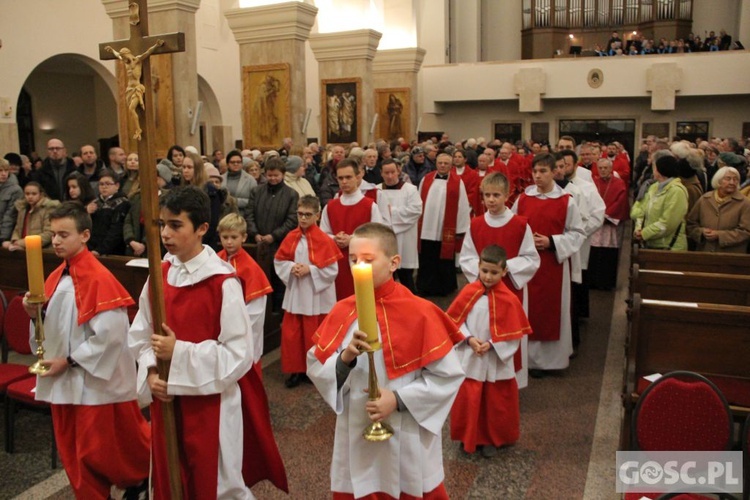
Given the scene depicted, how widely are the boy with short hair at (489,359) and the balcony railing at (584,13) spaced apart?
867 inches

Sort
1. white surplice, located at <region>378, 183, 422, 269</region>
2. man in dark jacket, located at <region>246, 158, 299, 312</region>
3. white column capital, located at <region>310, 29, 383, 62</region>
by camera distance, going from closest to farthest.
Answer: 1. man in dark jacket, located at <region>246, 158, 299, 312</region>
2. white surplice, located at <region>378, 183, 422, 269</region>
3. white column capital, located at <region>310, 29, 383, 62</region>

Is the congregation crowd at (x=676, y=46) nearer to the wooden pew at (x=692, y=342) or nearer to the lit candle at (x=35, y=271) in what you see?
the wooden pew at (x=692, y=342)

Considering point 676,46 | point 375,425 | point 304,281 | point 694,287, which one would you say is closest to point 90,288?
point 375,425

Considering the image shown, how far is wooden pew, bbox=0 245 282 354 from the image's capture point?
566 centimetres

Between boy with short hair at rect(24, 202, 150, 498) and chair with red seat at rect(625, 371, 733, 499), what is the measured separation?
2.56m

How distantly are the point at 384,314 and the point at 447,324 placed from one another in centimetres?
28

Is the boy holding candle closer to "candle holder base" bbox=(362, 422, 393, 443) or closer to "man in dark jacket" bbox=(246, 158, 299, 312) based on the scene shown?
"candle holder base" bbox=(362, 422, 393, 443)

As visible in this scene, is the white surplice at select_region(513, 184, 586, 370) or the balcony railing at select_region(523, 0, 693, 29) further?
the balcony railing at select_region(523, 0, 693, 29)

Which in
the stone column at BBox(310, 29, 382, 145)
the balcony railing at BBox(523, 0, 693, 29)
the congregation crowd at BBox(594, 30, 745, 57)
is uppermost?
the balcony railing at BBox(523, 0, 693, 29)

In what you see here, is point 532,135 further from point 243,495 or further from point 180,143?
point 243,495

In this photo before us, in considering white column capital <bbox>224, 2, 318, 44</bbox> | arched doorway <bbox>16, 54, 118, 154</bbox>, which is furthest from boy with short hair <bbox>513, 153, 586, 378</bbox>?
arched doorway <bbox>16, 54, 118, 154</bbox>

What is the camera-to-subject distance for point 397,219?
23.9 ft

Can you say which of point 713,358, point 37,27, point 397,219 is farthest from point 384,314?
point 37,27

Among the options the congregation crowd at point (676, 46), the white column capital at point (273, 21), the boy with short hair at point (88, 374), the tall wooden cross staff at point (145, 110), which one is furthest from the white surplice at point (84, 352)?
the congregation crowd at point (676, 46)
